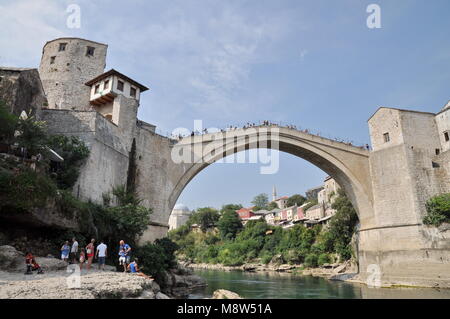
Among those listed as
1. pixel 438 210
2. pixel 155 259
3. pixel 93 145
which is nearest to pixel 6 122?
pixel 93 145

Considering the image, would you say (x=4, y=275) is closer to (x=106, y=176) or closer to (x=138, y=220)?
(x=138, y=220)

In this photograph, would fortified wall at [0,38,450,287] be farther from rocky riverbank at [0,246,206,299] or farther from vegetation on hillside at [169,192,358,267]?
rocky riverbank at [0,246,206,299]

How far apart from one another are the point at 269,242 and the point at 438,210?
2731cm

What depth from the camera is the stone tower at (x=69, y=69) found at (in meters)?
20.9

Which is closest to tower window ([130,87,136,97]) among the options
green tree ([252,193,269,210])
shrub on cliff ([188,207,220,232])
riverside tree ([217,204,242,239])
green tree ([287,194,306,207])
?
riverside tree ([217,204,242,239])

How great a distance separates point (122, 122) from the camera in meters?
17.6

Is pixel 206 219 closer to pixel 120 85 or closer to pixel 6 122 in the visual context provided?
pixel 120 85

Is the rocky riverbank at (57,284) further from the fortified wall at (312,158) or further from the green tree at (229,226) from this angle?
the green tree at (229,226)

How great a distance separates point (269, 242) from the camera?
44.7 metres

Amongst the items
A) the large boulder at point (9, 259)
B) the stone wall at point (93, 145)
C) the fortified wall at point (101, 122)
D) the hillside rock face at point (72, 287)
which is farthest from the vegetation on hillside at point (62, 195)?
the hillside rock face at point (72, 287)

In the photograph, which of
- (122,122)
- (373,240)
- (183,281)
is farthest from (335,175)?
(122,122)

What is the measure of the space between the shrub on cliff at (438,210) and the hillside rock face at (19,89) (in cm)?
2230

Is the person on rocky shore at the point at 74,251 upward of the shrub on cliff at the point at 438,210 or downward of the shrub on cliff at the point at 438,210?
downward

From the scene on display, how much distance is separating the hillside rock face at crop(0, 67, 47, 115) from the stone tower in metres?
5.85
